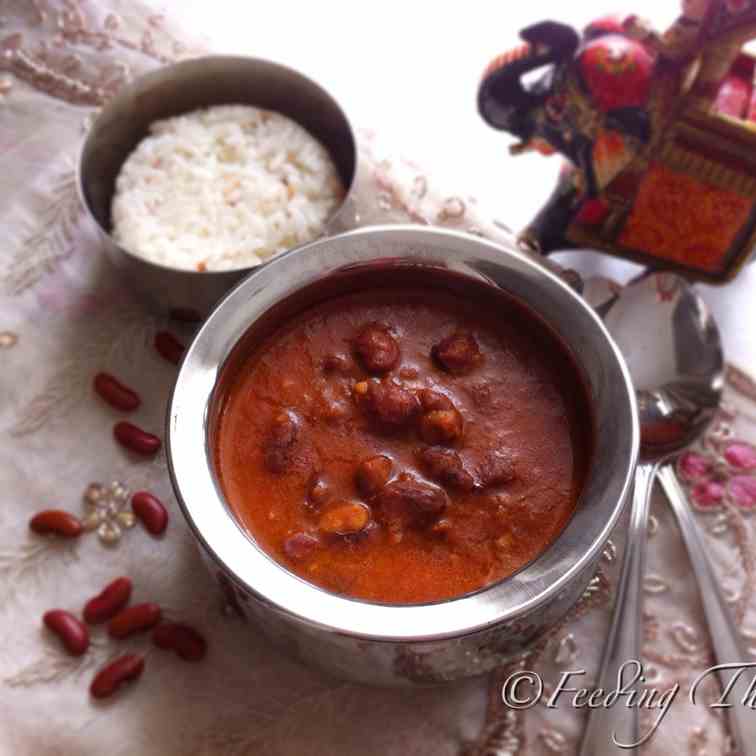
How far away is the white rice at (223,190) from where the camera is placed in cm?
155

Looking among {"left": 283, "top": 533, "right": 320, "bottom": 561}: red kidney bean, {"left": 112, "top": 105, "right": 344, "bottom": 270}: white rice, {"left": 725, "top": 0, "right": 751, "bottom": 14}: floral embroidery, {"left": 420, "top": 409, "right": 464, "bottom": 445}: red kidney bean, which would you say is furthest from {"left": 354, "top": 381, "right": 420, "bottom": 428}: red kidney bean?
{"left": 725, "top": 0, "right": 751, "bottom": 14}: floral embroidery

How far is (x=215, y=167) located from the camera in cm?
165

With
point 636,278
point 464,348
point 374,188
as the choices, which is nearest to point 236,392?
point 464,348

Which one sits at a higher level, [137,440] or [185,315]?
[185,315]

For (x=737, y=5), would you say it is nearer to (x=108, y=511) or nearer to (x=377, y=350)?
(x=377, y=350)

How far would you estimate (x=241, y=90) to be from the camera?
173 cm

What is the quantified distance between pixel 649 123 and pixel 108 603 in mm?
1025

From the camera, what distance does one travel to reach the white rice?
5.10 feet

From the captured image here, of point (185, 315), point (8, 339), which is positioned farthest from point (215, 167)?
point (8, 339)

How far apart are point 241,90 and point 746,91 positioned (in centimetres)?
91

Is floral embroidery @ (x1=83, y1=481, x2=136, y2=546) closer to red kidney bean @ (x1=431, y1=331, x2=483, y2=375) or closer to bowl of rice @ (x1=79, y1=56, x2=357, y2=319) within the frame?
bowl of rice @ (x1=79, y1=56, x2=357, y2=319)

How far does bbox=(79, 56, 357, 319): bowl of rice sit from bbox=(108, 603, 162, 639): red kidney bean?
0.48 m

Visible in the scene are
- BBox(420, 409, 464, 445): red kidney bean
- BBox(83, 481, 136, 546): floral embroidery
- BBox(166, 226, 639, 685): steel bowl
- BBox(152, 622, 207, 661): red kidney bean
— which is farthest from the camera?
BBox(83, 481, 136, 546): floral embroidery

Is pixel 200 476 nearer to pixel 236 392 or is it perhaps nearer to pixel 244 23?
pixel 236 392
